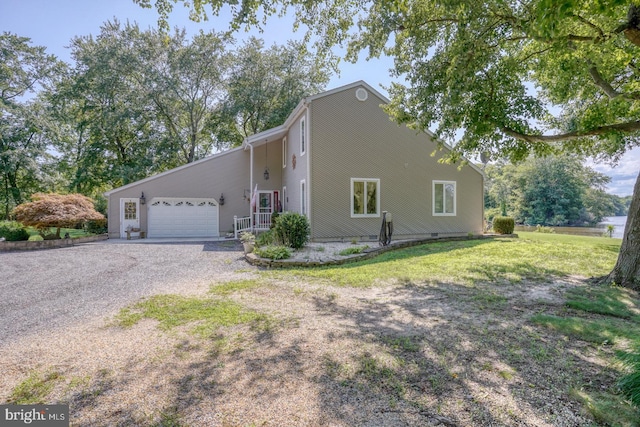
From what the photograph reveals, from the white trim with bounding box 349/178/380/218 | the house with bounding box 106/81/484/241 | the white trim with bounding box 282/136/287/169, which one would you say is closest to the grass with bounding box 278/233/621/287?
the white trim with bounding box 349/178/380/218

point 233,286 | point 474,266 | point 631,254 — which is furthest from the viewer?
point 474,266

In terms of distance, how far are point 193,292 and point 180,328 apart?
1.96 meters

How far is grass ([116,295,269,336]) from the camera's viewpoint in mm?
4328

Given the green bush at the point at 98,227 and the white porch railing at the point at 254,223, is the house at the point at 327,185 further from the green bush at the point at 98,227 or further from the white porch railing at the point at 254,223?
the green bush at the point at 98,227

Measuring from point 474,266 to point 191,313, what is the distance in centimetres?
665

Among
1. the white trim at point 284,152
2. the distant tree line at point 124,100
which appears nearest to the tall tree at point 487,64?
the white trim at point 284,152

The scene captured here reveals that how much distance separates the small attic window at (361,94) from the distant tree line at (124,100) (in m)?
8.85

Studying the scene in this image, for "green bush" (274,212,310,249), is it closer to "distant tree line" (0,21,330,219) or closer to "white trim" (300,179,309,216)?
"white trim" (300,179,309,216)

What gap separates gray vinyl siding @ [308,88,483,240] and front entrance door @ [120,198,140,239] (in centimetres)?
1006

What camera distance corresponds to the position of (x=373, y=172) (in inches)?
545

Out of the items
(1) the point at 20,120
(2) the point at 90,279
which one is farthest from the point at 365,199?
(1) the point at 20,120

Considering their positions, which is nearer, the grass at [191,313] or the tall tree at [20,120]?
the grass at [191,313]

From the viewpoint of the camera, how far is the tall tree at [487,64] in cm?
605

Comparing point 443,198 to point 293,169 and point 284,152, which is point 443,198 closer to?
point 293,169
